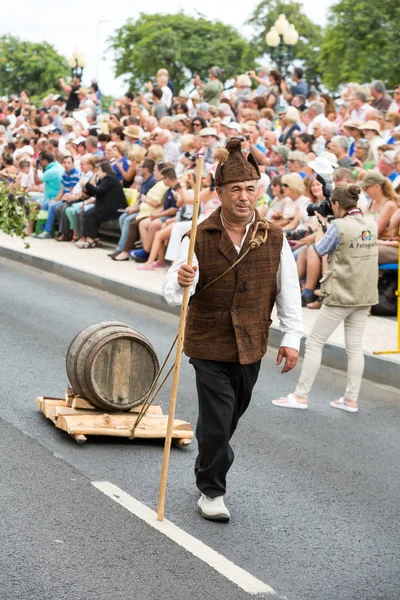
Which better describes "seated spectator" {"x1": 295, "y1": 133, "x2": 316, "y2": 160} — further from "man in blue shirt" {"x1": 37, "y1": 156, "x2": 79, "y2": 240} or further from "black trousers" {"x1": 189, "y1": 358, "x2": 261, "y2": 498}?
"black trousers" {"x1": 189, "y1": 358, "x2": 261, "y2": 498}

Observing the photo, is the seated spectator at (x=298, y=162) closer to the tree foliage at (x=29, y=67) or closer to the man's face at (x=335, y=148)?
the man's face at (x=335, y=148)

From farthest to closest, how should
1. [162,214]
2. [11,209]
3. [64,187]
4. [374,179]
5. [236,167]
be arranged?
[64,187] < [162,214] < [11,209] < [374,179] < [236,167]

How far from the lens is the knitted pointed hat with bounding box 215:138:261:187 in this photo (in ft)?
19.2

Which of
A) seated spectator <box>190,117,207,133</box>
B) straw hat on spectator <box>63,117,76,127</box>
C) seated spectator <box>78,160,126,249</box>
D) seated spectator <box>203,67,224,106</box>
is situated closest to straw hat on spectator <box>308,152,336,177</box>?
seated spectator <box>190,117,207,133</box>

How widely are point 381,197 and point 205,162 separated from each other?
521cm

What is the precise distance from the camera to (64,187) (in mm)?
21922

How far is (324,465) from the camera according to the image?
24.2 feet

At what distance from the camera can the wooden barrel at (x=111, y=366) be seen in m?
7.51

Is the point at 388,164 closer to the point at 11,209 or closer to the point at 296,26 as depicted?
the point at 11,209

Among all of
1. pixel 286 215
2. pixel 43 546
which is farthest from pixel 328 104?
pixel 43 546

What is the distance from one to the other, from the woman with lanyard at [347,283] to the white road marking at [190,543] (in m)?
3.17

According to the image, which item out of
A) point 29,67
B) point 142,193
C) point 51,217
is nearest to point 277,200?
point 142,193

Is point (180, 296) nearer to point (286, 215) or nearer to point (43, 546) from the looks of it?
point (43, 546)

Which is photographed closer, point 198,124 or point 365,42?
point 198,124
